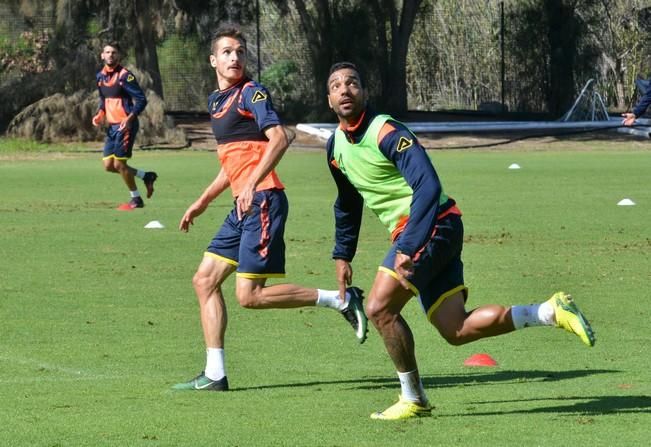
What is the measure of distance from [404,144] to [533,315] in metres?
1.15

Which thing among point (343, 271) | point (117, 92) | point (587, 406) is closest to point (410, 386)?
point (343, 271)

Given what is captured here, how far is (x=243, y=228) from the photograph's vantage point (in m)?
8.31

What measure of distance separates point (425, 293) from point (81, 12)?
32.8m

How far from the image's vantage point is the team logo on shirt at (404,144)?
6785mm

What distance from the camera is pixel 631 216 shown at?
18969 millimetres

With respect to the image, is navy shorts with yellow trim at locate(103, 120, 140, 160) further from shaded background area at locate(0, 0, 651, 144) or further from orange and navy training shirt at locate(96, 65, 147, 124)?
shaded background area at locate(0, 0, 651, 144)

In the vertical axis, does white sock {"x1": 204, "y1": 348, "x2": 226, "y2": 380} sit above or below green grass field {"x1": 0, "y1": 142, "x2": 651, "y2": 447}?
above

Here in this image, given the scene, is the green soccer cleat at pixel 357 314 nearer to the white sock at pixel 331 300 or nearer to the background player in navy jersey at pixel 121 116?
the white sock at pixel 331 300

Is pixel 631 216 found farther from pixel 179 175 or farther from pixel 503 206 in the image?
pixel 179 175

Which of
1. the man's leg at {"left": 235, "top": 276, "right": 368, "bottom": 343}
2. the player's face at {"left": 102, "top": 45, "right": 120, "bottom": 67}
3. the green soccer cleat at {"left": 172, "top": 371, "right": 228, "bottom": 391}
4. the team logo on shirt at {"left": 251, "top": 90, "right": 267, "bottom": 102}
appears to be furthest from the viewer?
the player's face at {"left": 102, "top": 45, "right": 120, "bottom": 67}

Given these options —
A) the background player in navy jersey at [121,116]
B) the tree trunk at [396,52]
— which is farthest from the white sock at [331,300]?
the tree trunk at [396,52]

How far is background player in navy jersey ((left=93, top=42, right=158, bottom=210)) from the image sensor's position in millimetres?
19969

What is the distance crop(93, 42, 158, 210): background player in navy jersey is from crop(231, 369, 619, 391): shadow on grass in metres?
11.9

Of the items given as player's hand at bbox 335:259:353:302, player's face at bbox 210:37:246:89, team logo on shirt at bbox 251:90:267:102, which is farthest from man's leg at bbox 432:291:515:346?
player's face at bbox 210:37:246:89
